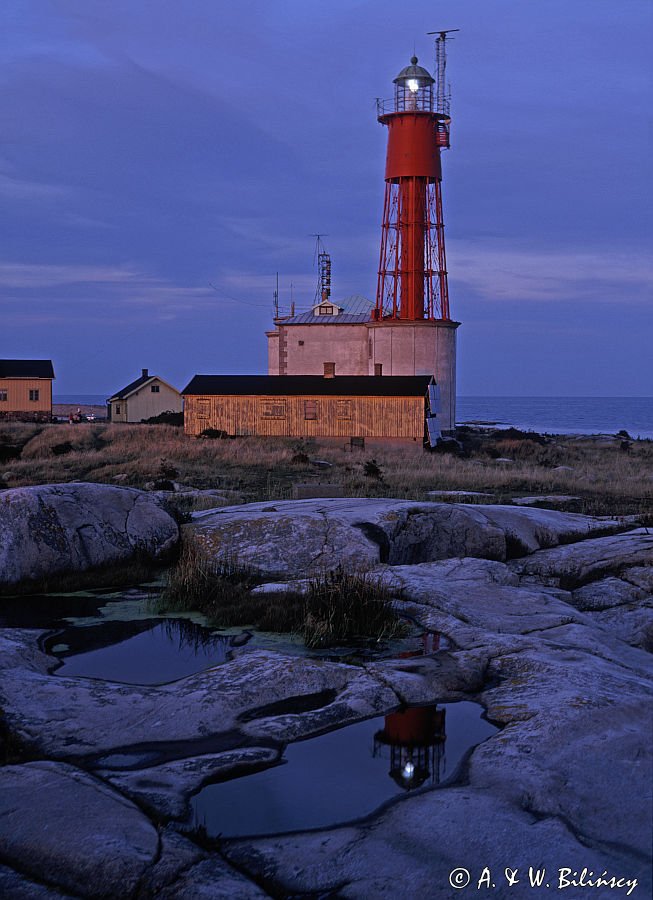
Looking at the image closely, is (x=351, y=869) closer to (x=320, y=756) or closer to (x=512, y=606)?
(x=320, y=756)

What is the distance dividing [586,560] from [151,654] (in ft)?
20.7

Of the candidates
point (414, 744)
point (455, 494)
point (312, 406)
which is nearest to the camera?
point (414, 744)

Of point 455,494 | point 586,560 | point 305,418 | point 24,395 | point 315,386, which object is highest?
point 24,395

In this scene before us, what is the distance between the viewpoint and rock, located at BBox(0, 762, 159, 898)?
14.8 feet

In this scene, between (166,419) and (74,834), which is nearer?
(74,834)

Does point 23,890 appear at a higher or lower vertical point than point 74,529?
lower

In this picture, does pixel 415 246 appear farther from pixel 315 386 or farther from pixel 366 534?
pixel 366 534

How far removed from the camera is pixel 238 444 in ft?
112

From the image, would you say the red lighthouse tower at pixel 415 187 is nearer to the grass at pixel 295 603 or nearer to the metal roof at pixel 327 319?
the metal roof at pixel 327 319

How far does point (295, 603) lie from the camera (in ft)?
32.4

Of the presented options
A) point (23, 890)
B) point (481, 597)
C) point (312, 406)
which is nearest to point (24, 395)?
point (312, 406)

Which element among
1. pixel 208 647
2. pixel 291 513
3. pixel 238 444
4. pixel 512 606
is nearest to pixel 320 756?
pixel 208 647

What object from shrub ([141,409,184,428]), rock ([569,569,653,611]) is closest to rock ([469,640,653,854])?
rock ([569,569,653,611])

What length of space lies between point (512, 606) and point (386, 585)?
4.98 ft
